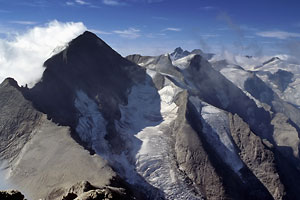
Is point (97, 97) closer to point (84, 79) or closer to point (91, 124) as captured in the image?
point (84, 79)

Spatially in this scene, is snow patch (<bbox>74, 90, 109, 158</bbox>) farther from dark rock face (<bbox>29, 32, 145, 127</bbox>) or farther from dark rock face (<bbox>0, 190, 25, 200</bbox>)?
dark rock face (<bbox>0, 190, 25, 200</bbox>)

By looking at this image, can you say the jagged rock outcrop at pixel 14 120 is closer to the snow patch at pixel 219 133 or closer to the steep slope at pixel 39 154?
the steep slope at pixel 39 154

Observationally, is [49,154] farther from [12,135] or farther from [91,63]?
[91,63]

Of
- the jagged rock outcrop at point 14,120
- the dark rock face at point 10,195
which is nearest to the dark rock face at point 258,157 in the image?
the jagged rock outcrop at point 14,120

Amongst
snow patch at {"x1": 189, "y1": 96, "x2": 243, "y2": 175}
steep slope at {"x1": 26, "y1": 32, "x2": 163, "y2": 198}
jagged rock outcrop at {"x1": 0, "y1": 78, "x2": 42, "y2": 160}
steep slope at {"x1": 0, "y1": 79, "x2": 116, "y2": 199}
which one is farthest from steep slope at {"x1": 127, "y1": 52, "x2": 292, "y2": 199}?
jagged rock outcrop at {"x1": 0, "y1": 78, "x2": 42, "y2": 160}

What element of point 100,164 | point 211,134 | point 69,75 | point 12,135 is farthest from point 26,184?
point 211,134

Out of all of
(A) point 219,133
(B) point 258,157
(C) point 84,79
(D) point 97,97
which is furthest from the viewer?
(C) point 84,79

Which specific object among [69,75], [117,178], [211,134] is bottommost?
[211,134]

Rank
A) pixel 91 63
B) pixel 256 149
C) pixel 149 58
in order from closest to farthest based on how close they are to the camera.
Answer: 1. pixel 256 149
2. pixel 91 63
3. pixel 149 58

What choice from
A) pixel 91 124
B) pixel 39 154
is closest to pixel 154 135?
pixel 91 124
